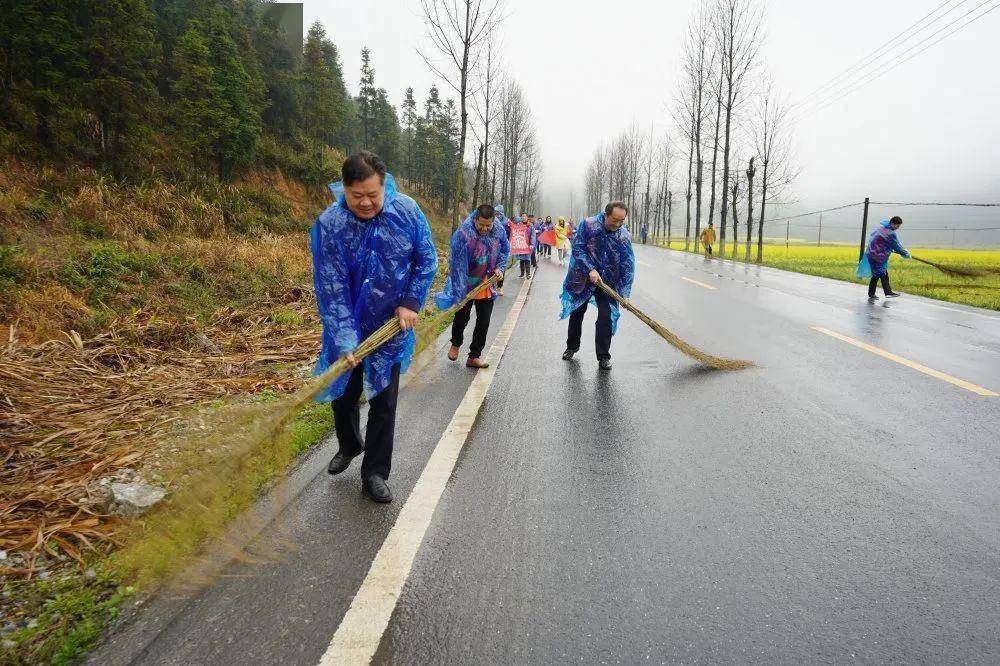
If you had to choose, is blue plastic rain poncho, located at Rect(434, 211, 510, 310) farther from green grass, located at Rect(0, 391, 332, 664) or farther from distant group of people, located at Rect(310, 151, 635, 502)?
green grass, located at Rect(0, 391, 332, 664)

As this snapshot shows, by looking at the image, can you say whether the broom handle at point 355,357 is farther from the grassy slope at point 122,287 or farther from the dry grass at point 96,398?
the dry grass at point 96,398

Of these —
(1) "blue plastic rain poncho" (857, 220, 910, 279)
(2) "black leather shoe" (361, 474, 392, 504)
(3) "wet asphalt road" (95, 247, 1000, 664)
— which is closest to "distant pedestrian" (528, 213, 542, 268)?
(1) "blue plastic rain poncho" (857, 220, 910, 279)

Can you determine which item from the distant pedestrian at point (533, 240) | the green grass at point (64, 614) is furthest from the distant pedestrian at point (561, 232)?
the green grass at point (64, 614)

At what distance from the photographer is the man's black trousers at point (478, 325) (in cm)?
602

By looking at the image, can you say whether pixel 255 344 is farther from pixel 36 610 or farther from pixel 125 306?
pixel 36 610

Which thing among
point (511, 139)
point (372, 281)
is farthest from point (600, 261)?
point (511, 139)

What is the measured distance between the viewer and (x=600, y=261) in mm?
6438

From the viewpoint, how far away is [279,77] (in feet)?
122

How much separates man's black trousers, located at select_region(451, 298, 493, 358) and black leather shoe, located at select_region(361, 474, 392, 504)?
304cm

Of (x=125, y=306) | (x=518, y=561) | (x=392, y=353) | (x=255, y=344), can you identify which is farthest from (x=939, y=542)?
(x=125, y=306)

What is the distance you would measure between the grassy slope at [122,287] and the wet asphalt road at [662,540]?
0.26 m

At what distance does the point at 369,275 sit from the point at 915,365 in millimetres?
5630

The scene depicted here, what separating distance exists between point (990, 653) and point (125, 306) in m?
8.26

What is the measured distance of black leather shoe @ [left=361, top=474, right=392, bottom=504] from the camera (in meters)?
2.90
